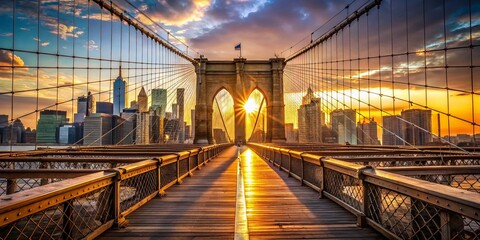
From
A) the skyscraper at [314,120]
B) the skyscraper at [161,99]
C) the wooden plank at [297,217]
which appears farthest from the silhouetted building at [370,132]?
the skyscraper at [161,99]

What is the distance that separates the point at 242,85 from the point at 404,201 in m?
35.7

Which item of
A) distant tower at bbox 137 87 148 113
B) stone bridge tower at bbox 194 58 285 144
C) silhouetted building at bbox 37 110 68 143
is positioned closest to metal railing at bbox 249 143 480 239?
silhouetted building at bbox 37 110 68 143

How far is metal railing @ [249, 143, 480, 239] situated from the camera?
259 cm

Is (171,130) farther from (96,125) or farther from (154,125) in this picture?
(96,125)

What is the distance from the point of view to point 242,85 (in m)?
39.5

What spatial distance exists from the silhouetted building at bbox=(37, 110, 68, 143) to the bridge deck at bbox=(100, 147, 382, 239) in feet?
42.0

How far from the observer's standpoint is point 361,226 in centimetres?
428

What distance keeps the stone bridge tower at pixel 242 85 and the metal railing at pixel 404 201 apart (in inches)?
1192

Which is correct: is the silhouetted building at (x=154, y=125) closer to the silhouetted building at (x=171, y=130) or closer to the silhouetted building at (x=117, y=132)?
the silhouetted building at (x=171, y=130)

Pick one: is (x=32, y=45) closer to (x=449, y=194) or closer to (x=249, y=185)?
(x=249, y=185)

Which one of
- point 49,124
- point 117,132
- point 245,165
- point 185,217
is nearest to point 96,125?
point 117,132

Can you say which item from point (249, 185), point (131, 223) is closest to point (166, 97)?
point (249, 185)

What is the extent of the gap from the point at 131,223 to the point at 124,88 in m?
21.6

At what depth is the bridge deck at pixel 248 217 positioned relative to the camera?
4.06 m
